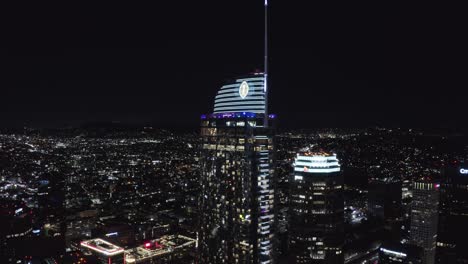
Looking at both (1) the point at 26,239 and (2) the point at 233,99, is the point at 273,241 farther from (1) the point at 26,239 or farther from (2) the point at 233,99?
(1) the point at 26,239

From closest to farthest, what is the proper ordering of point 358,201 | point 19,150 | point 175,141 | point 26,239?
point 26,239 < point 358,201 < point 19,150 < point 175,141

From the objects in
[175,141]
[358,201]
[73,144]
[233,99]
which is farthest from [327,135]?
[73,144]

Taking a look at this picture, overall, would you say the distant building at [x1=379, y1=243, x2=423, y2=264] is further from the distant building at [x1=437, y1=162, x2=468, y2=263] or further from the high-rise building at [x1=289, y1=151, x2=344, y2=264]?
the high-rise building at [x1=289, y1=151, x2=344, y2=264]

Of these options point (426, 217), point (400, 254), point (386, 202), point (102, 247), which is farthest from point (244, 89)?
point (386, 202)

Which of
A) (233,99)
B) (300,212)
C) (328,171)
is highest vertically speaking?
(233,99)

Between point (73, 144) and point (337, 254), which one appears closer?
point (337, 254)

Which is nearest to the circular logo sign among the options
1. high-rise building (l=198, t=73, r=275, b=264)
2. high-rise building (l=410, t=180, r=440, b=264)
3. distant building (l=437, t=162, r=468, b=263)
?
high-rise building (l=198, t=73, r=275, b=264)

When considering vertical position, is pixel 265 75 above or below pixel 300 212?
above
